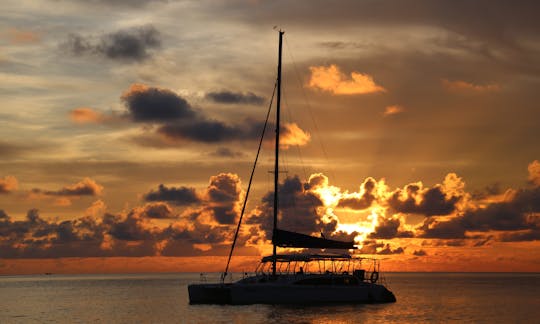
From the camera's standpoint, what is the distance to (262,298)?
61.4 m

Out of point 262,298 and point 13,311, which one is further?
point 13,311

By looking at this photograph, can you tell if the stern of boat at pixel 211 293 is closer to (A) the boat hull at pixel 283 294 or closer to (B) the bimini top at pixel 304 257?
(A) the boat hull at pixel 283 294

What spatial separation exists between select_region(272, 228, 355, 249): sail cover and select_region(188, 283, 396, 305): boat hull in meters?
3.50

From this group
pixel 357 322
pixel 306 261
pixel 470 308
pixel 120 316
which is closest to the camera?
pixel 357 322

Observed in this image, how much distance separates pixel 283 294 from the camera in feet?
202

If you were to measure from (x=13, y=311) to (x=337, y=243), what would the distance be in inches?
1932

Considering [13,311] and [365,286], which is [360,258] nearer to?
[365,286]

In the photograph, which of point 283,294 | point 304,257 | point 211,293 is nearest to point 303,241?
point 304,257

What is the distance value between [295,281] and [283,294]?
1.62 metres

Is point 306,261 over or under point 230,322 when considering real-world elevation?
over

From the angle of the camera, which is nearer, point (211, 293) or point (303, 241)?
point (303, 241)

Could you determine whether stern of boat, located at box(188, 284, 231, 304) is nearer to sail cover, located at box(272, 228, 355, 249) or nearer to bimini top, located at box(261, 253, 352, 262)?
bimini top, located at box(261, 253, 352, 262)

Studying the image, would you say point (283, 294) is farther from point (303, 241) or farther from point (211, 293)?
point (211, 293)

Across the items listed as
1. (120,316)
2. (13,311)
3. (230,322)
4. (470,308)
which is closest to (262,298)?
(230,322)
